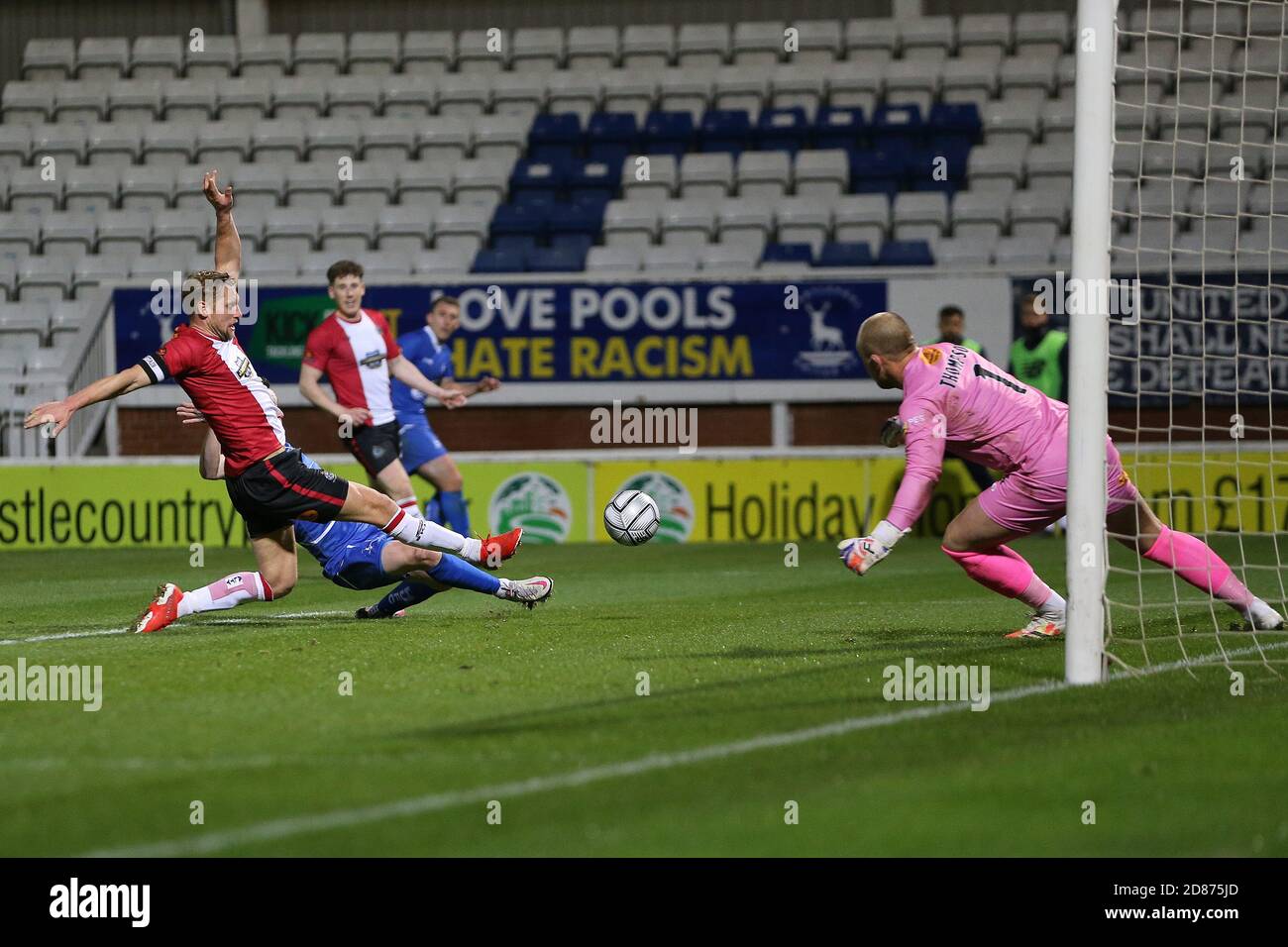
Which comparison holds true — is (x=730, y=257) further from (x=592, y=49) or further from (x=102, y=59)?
(x=102, y=59)

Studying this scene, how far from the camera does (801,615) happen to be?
10094 millimetres

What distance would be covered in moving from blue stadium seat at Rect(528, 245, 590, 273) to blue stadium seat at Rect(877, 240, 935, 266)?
374 cm

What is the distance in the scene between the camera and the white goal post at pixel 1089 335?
22.2 ft

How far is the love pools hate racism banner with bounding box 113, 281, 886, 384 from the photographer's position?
64.5 ft

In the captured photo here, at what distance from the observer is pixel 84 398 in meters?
7.82

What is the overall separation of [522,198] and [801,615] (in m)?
14.2

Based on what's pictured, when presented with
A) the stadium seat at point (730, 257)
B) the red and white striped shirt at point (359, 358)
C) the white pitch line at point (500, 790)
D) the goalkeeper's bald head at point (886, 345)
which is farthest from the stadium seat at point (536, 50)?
the white pitch line at point (500, 790)

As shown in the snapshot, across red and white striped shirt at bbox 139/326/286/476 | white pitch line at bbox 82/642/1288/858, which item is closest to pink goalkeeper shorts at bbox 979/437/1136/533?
white pitch line at bbox 82/642/1288/858

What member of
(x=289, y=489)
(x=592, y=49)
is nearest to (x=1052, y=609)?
(x=289, y=489)

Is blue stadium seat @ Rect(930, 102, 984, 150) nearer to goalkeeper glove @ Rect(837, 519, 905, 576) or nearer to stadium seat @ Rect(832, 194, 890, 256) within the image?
stadium seat @ Rect(832, 194, 890, 256)

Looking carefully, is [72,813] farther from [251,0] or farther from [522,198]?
[251,0]

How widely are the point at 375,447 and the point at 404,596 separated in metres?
3.70
